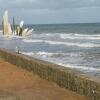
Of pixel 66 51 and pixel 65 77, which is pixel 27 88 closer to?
pixel 65 77

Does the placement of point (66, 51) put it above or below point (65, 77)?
below

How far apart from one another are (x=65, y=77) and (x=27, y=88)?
816 millimetres

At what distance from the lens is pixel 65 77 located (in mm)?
7492

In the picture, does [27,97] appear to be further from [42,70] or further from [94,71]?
A: [94,71]

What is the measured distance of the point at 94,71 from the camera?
42.1 ft

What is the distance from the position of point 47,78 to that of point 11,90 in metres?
1.19

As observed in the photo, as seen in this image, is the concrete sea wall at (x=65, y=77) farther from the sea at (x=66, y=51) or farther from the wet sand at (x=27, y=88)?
the sea at (x=66, y=51)

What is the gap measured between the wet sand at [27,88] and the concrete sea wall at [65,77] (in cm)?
11

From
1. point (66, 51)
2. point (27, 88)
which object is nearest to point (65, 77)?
point (27, 88)

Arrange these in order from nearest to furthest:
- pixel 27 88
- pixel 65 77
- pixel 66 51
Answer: pixel 65 77 → pixel 27 88 → pixel 66 51

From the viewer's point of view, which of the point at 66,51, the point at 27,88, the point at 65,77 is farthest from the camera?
the point at 66,51

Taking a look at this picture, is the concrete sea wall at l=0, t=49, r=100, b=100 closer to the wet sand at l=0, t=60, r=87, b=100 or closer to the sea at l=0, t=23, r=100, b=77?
the wet sand at l=0, t=60, r=87, b=100

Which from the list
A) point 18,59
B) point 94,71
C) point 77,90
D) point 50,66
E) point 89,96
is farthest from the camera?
point 94,71

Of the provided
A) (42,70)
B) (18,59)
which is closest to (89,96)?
(42,70)
